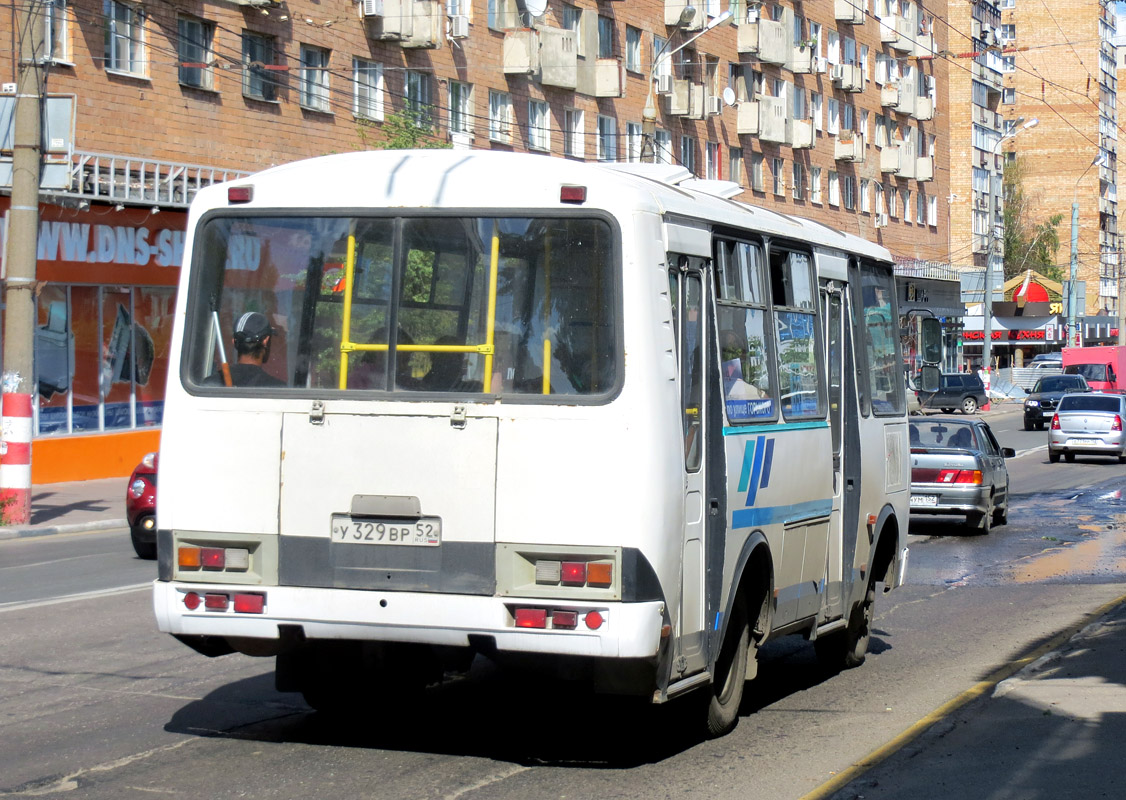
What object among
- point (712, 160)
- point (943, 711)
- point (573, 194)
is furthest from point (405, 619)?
point (712, 160)

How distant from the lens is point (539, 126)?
140 ft

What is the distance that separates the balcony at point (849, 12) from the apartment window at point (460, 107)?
2746 centimetres

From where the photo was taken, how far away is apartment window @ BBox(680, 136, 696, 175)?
Answer: 165 ft

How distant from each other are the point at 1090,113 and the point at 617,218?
113 m

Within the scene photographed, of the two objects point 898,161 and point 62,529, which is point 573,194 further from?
point 898,161

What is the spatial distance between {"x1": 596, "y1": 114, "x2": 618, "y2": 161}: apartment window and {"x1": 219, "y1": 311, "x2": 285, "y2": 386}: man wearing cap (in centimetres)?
Result: 3848

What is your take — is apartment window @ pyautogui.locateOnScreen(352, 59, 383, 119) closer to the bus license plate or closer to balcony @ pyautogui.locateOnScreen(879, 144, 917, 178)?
the bus license plate

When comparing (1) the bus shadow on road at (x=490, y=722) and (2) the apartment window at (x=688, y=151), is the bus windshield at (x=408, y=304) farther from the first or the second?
(2) the apartment window at (x=688, y=151)

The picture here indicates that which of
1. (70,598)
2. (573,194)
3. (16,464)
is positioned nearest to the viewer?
(573,194)

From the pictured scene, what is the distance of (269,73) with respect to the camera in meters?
32.3

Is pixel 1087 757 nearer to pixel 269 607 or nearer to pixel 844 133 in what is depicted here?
pixel 269 607

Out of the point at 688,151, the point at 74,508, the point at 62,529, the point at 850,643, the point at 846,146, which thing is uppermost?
the point at 846,146

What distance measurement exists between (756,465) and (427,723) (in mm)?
2087

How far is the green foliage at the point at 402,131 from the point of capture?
31156 mm
